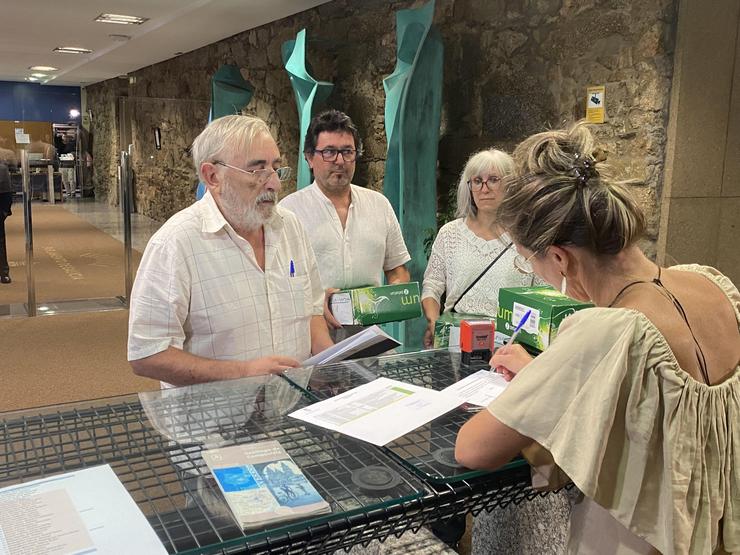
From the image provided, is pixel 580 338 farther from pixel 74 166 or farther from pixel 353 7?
pixel 74 166

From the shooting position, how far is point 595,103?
3.03 meters

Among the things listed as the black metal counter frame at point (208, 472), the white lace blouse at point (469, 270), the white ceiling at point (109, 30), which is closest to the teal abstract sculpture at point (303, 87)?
the white ceiling at point (109, 30)

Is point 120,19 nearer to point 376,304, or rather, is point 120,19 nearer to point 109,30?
point 109,30

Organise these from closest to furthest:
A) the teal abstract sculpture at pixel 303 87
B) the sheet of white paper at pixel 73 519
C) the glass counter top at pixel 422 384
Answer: the sheet of white paper at pixel 73 519 → the glass counter top at pixel 422 384 → the teal abstract sculpture at pixel 303 87

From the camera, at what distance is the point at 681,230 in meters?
2.89

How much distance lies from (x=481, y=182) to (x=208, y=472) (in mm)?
1833

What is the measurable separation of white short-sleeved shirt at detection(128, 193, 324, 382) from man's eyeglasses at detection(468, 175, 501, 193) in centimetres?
89

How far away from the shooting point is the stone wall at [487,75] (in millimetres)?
2854

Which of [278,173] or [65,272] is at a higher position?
[278,173]

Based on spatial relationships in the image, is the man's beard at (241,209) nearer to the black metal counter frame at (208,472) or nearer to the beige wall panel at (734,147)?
the black metal counter frame at (208,472)

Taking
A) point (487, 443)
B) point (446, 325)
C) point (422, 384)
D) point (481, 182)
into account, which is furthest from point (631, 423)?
point (481, 182)

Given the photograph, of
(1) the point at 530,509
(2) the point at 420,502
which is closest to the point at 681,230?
(1) the point at 530,509

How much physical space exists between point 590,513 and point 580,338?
34 cm

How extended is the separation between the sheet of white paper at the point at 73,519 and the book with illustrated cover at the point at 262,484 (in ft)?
0.41
